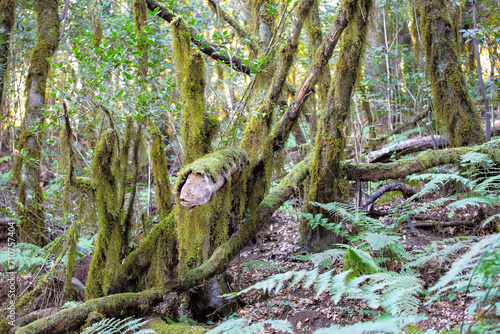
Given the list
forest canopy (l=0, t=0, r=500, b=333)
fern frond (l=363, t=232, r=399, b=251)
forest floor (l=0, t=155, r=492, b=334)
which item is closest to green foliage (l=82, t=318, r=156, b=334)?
forest canopy (l=0, t=0, r=500, b=333)

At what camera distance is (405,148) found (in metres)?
7.38

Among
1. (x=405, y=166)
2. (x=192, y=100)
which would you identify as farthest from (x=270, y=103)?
(x=405, y=166)

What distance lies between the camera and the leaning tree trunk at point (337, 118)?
525 cm

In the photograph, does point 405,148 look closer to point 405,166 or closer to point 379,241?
point 405,166

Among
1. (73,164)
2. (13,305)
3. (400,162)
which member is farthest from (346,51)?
(13,305)

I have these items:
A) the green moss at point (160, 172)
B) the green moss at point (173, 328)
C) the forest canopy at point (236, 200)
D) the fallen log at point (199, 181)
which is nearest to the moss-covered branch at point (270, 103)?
the forest canopy at point (236, 200)

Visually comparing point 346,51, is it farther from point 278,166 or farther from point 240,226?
point 240,226

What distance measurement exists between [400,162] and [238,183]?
290 centimetres

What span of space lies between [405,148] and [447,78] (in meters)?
1.78

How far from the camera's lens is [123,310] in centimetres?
411

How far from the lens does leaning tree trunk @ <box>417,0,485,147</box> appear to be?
5906 millimetres

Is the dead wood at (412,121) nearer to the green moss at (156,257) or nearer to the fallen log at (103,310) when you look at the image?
the green moss at (156,257)

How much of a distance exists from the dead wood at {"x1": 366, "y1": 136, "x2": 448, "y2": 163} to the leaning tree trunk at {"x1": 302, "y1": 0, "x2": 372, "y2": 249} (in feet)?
6.85

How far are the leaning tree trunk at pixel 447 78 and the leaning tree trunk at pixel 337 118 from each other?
1759 millimetres
